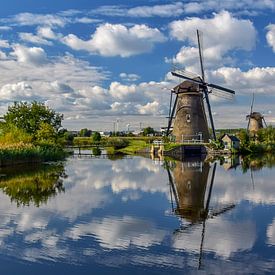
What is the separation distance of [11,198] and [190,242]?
→ 7.73 metres

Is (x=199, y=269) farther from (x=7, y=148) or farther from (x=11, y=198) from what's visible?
(x=7, y=148)

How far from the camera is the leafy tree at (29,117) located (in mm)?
39406

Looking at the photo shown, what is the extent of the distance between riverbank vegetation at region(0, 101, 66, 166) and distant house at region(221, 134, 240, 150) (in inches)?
755

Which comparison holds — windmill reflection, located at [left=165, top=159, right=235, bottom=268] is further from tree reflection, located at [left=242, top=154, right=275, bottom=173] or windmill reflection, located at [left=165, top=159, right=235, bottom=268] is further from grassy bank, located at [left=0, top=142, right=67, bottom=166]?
grassy bank, located at [left=0, top=142, right=67, bottom=166]

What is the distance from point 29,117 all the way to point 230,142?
23167mm

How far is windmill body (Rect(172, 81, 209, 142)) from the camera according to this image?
45.3 m

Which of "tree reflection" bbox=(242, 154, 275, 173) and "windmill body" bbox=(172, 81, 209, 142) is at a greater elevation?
"windmill body" bbox=(172, 81, 209, 142)

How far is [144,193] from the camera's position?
15.5 m

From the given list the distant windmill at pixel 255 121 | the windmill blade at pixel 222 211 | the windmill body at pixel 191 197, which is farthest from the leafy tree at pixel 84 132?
the windmill blade at pixel 222 211

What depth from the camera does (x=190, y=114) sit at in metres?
45.4

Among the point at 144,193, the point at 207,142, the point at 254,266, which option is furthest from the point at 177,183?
the point at 207,142

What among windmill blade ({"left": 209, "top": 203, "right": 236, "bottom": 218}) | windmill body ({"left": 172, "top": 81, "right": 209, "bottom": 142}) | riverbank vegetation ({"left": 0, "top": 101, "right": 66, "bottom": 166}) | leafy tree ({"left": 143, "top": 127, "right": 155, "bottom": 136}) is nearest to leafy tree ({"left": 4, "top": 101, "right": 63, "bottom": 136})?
riverbank vegetation ({"left": 0, "top": 101, "right": 66, "bottom": 166})

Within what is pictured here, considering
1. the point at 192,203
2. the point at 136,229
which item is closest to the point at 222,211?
the point at 192,203

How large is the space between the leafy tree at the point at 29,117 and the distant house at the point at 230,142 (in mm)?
20115
